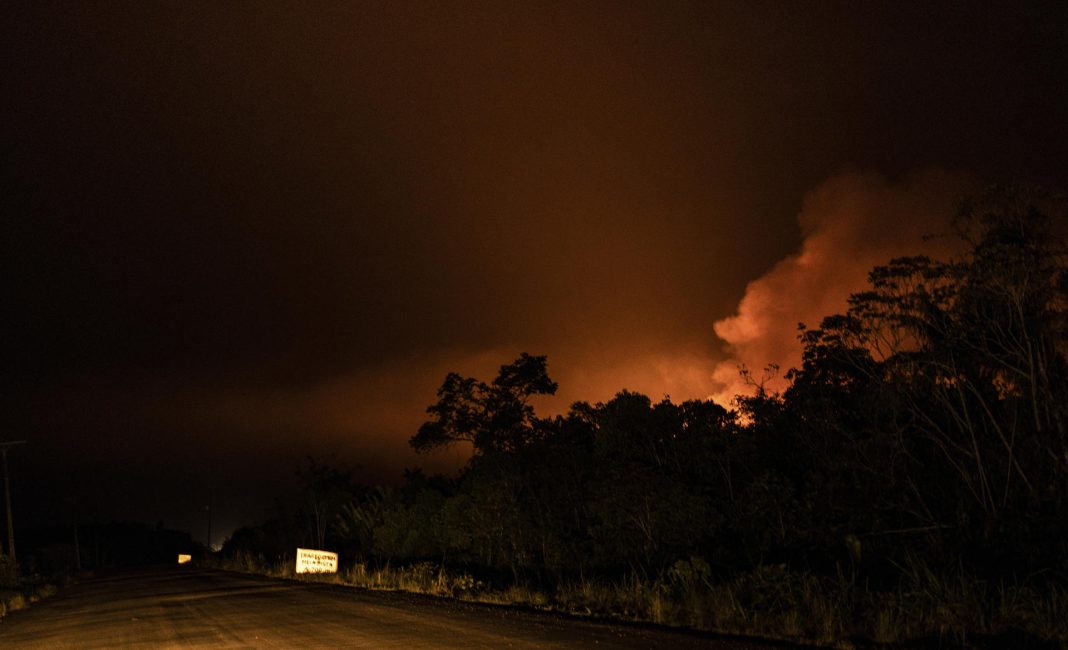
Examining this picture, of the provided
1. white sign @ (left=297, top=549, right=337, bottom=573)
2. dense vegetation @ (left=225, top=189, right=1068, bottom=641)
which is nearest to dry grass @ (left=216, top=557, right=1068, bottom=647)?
dense vegetation @ (left=225, top=189, right=1068, bottom=641)

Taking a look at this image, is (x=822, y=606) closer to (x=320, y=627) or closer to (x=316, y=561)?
(x=320, y=627)

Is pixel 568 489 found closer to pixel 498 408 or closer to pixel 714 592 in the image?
pixel 498 408

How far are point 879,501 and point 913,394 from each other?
101 inches

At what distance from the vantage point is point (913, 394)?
20.6 m

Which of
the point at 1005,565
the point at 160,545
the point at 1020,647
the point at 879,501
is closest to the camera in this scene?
the point at 1020,647

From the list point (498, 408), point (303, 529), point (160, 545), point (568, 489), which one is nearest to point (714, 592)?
point (568, 489)

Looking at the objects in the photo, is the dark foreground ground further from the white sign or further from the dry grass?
the white sign

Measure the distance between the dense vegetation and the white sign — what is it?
698cm

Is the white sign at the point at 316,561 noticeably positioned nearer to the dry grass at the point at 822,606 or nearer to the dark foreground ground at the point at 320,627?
the dark foreground ground at the point at 320,627

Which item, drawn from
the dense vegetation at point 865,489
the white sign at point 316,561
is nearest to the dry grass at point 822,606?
the dense vegetation at point 865,489

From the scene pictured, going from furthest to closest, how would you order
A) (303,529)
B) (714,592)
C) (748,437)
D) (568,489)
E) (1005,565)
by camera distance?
(303,529) < (568,489) < (748,437) < (1005,565) < (714,592)

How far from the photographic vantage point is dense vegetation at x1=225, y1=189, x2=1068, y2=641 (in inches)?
543

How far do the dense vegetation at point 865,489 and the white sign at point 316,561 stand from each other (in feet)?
22.9

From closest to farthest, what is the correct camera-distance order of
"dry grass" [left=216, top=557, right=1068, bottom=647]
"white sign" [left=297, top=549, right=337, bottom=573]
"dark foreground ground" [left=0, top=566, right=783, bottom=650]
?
"dry grass" [left=216, top=557, right=1068, bottom=647] → "dark foreground ground" [left=0, top=566, right=783, bottom=650] → "white sign" [left=297, top=549, right=337, bottom=573]
